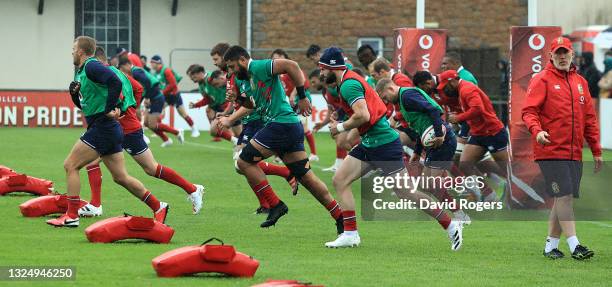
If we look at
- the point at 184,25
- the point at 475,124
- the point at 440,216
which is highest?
the point at 184,25

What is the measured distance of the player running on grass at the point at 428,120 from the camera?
14.6 metres

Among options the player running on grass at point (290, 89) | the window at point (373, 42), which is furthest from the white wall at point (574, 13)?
the player running on grass at point (290, 89)

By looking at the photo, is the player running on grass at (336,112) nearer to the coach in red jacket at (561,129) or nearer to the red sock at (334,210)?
the red sock at (334,210)

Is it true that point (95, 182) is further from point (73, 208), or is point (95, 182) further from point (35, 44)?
point (35, 44)

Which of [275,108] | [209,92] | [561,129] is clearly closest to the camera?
[561,129]

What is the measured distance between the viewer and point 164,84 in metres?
36.0

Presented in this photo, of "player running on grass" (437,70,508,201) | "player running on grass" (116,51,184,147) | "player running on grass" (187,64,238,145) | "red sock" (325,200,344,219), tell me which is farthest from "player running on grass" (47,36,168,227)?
"player running on grass" (116,51,184,147)

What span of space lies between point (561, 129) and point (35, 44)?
33848 mm

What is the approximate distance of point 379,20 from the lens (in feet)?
141

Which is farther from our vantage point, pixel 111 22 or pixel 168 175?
pixel 111 22

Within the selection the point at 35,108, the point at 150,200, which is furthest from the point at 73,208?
the point at 35,108

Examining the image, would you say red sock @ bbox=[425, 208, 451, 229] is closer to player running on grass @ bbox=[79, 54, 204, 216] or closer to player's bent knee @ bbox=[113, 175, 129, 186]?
player's bent knee @ bbox=[113, 175, 129, 186]

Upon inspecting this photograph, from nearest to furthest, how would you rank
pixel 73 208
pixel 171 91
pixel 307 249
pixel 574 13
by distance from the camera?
pixel 307 249 < pixel 73 208 < pixel 171 91 < pixel 574 13

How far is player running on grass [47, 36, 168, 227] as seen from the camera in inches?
561
